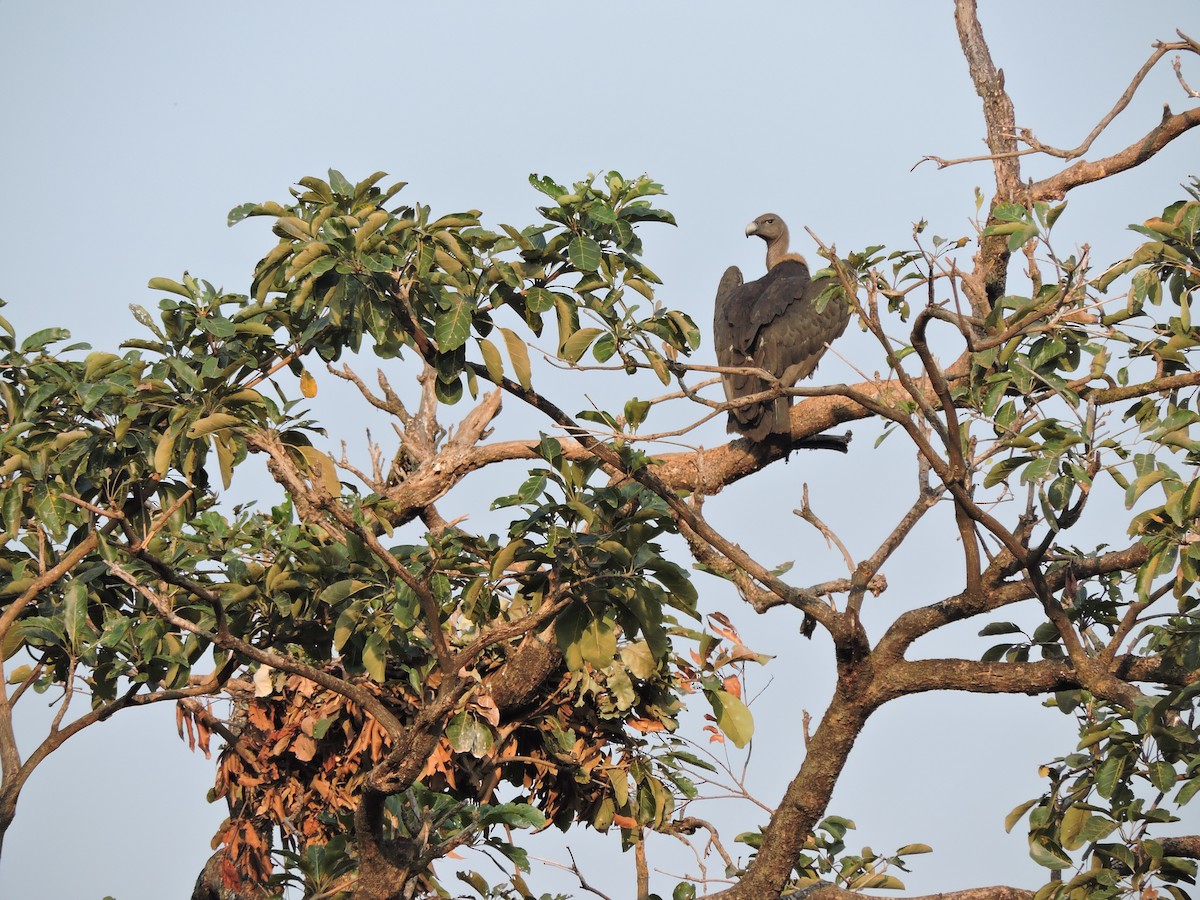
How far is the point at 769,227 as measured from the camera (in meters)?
11.6

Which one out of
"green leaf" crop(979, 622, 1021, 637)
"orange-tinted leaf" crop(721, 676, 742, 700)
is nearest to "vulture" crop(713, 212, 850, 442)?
"orange-tinted leaf" crop(721, 676, 742, 700)

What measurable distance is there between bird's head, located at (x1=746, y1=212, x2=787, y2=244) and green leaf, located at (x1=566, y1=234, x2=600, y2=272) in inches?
307

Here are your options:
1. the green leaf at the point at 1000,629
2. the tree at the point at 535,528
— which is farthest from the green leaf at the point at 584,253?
the green leaf at the point at 1000,629

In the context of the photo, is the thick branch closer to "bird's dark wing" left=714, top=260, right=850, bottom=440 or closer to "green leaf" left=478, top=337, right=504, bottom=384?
"bird's dark wing" left=714, top=260, right=850, bottom=440

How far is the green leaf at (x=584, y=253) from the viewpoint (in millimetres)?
4051

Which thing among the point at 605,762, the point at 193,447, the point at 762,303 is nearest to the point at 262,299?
the point at 193,447

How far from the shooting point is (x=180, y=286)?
14.6 feet

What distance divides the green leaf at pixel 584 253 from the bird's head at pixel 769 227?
25.5ft

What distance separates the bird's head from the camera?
38.1 feet

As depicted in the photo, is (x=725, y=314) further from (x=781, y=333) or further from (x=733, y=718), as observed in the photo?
(x=733, y=718)

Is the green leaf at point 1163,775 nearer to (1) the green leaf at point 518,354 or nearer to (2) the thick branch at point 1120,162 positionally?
(1) the green leaf at point 518,354

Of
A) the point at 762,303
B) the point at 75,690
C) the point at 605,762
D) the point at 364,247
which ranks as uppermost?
the point at 762,303

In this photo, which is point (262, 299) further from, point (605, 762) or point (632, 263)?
point (605, 762)

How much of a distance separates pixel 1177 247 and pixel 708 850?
3444 millimetres
